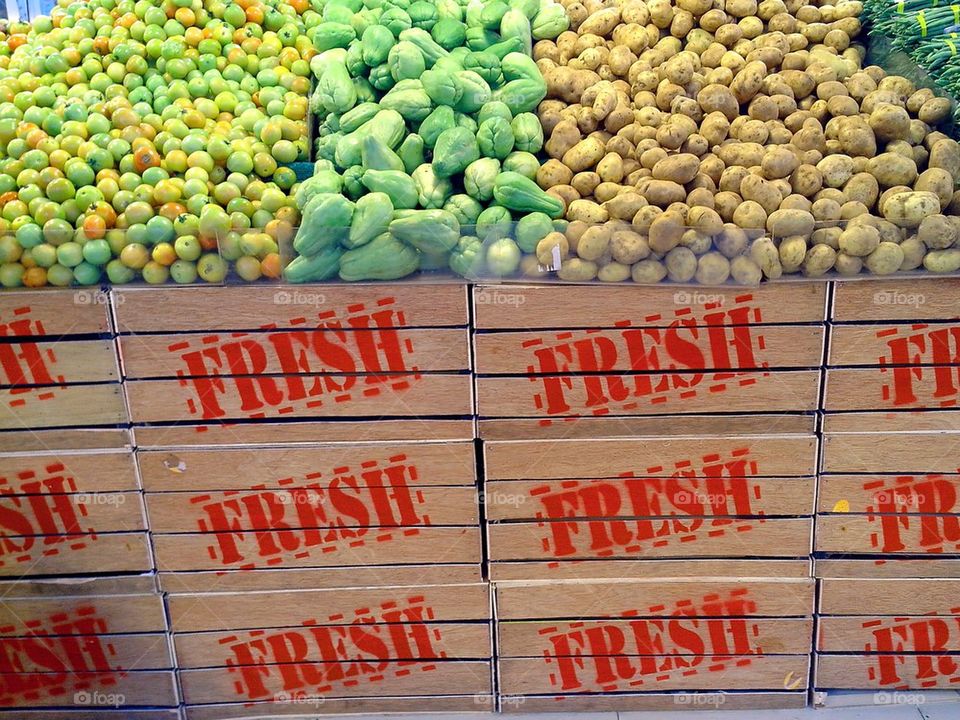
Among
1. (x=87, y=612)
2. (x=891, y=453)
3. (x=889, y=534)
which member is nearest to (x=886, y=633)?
(x=889, y=534)

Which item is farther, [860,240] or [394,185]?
[394,185]

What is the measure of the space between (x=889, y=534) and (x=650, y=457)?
0.87 meters

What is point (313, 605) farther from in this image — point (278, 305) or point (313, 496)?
point (278, 305)

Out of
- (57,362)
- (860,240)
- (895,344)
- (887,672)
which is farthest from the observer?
(887,672)

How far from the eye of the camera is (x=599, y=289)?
96.9 inches

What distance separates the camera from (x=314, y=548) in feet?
8.96

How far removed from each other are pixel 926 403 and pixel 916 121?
0.97 meters

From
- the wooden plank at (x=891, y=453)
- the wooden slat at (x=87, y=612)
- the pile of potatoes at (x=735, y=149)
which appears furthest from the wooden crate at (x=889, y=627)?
the wooden slat at (x=87, y=612)

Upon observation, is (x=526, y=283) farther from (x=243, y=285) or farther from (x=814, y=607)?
(x=814, y=607)

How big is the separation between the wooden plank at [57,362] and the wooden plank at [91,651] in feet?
3.13

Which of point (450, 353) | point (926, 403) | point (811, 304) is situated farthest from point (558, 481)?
point (926, 403)

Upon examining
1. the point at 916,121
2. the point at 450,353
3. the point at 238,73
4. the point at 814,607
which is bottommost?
the point at 814,607

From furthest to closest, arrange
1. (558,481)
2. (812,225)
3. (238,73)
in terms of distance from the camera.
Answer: (238,73) → (558,481) → (812,225)

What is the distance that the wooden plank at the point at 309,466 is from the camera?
2631 millimetres
